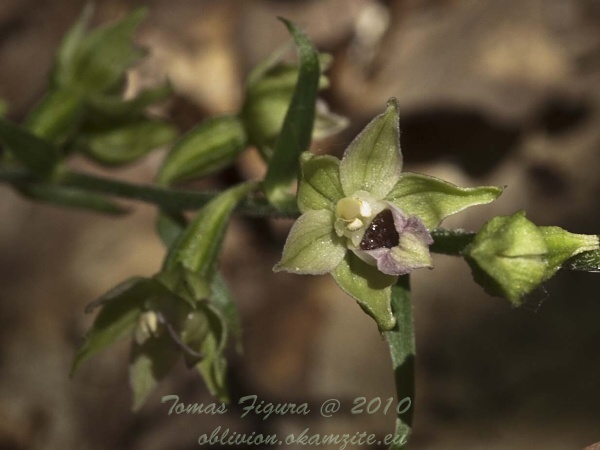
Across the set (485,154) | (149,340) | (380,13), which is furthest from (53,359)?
(380,13)

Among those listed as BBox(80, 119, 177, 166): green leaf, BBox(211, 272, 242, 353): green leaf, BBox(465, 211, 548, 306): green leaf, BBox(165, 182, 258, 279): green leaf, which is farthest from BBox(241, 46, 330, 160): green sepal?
BBox(465, 211, 548, 306): green leaf

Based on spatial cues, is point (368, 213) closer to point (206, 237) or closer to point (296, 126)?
point (296, 126)

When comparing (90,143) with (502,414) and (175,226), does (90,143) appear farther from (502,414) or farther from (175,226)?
(502,414)

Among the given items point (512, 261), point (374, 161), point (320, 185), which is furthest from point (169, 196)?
point (512, 261)

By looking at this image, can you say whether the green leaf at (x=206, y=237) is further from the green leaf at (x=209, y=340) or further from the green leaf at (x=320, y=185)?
the green leaf at (x=320, y=185)

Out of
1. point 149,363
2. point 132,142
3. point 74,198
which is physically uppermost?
point 132,142

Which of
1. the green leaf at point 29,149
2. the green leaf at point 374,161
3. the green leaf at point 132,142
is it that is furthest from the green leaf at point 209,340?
the green leaf at point 132,142
